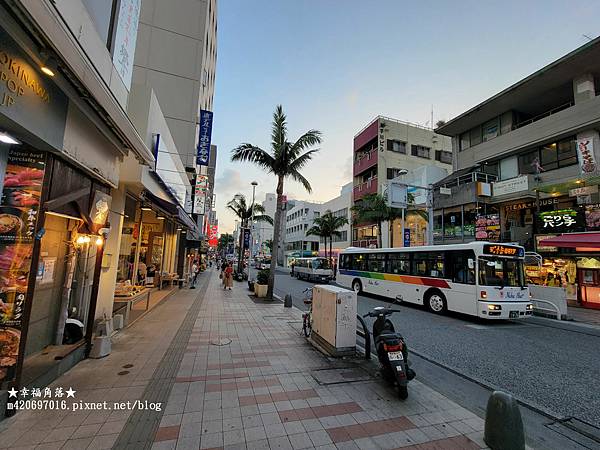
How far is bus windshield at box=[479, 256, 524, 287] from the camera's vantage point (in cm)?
1020

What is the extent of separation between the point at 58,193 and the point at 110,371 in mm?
3161

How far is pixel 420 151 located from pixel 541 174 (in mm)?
20289

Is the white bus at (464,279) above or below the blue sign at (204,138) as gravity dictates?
below

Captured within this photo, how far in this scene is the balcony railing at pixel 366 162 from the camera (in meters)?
35.3

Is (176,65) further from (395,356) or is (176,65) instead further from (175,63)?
(395,356)

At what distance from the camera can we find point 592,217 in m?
14.4

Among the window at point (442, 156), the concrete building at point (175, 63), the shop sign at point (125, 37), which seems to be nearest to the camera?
the shop sign at point (125, 37)

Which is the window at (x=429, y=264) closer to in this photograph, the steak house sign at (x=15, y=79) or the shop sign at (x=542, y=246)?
the shop sign at (x=542, y=246)

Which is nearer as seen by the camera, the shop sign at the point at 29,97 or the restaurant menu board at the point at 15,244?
the shop sign at the point at 29,97

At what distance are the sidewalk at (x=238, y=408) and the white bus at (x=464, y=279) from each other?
575 cm

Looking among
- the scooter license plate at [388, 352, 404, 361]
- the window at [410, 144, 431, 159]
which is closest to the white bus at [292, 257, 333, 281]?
the window at [410, 144, 431, 159]

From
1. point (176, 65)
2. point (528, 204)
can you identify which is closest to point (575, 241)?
point (528, 204)

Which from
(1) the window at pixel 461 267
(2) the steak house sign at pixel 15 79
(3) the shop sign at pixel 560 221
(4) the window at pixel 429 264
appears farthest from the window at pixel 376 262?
(2) the steak house sign at pixel 15 79

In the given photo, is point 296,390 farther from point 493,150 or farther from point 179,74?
point 493,150
